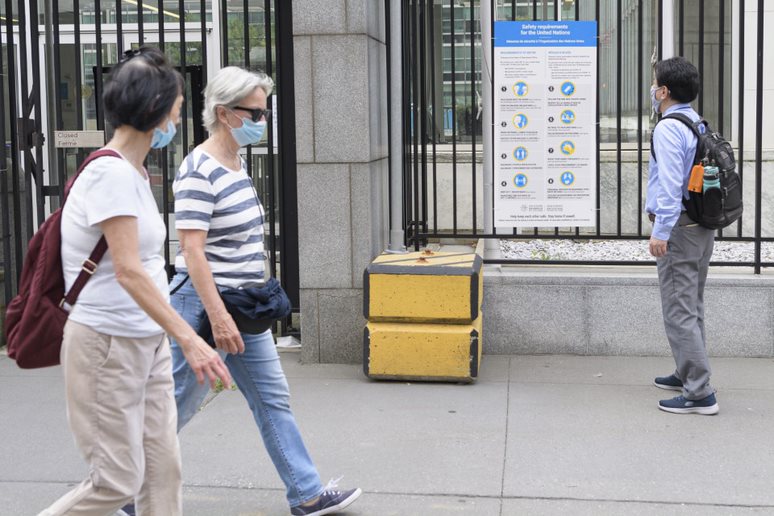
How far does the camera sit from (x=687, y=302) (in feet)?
19.0

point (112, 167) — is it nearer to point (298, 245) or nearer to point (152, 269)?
Answer: point (152, 269)

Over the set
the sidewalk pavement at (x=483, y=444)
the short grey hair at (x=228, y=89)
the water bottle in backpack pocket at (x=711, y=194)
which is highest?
the short grey hair at (x=228, y=89)

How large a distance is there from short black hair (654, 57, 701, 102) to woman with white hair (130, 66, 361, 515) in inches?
99.1

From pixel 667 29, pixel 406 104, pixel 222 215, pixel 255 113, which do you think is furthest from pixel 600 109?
pixel 222 215

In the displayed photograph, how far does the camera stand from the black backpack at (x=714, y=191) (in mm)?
5645

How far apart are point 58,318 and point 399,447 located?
2.49 m

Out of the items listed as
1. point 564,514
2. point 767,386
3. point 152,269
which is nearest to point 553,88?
point 767,386

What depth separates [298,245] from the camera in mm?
7141

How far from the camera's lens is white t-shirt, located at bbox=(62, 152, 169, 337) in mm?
3049

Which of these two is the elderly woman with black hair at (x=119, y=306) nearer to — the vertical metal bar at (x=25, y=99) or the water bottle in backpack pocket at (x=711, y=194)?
the water bottle in backpack pocket at (x=711, y=194)

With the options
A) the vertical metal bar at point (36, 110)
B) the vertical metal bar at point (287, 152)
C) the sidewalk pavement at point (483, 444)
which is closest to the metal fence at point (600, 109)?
the vertical metal bar at point (287, 152)

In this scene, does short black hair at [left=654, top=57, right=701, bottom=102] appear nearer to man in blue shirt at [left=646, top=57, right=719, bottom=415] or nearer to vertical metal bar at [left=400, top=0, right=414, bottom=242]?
man in blue shirt at [left=646, top=57, right=719, bottom=415]

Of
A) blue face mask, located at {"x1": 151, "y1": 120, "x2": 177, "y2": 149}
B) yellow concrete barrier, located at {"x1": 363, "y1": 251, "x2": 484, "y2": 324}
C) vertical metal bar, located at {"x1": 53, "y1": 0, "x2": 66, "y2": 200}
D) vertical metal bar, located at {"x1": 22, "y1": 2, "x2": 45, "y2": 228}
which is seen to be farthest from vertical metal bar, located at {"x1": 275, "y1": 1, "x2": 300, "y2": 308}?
blue face mask, located at {"x1": 151, "y1": 120, "x2": 177, "y2": 149}

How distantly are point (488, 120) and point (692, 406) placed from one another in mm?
2539
